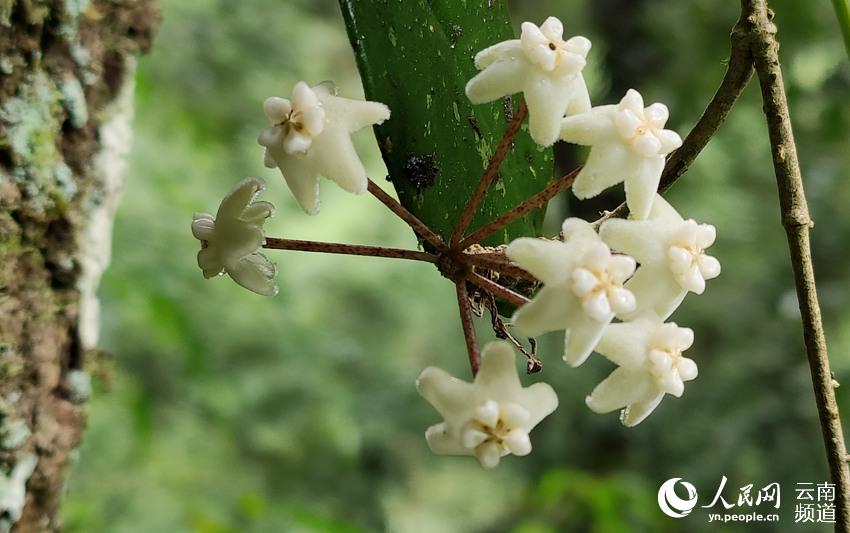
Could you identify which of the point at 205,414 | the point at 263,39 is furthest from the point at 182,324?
the point at 263,39

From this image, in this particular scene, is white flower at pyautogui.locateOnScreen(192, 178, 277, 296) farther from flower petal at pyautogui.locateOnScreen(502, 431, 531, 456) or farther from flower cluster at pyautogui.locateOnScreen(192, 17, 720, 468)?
flower petal at pyautogui.locateOnScreen(502, 431, 531, 456)

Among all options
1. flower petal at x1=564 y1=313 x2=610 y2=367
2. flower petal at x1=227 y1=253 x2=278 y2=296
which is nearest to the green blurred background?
flower petal at x1=227 y1=253 x2=278 y2=296

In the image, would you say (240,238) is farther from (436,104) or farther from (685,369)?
(685,369)

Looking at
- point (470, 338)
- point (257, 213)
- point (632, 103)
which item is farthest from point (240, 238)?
point (632, 103)

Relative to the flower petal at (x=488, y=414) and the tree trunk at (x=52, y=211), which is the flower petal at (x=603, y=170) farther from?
the tree trunk at (x=52, y=211)

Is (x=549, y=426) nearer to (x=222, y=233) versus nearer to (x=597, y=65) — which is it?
(x=597, y=65)

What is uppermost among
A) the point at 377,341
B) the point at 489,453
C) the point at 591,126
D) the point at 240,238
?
the point at 377,341
